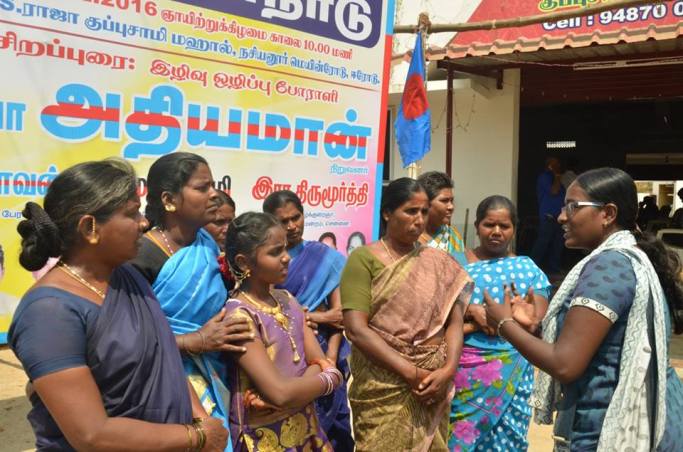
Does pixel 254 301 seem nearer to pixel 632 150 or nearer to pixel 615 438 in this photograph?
pixel 615 438

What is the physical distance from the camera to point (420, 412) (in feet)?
9.30

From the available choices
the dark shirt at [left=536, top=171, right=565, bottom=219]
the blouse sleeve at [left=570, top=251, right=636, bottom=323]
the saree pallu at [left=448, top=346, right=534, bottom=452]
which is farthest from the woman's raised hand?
the dark shirt at [left=536, top=171, right=565, bottom=219]

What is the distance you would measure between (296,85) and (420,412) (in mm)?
3127

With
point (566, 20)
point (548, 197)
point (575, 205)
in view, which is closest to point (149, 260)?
point (575, 205)

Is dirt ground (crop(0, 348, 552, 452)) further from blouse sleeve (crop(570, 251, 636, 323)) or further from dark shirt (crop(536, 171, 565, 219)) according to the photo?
dark shirt (crop(536, 171, 565, 219))

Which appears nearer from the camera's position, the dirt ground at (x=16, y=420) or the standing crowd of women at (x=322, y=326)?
the standing crowd of women at (x=322, y=326)

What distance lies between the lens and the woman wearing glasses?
2.04 meters

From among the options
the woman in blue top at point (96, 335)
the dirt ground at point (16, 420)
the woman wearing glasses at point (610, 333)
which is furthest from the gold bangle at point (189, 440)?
the dirt ground at point (16, 420)

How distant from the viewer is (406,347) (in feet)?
9.20

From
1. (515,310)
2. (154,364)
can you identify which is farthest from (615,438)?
(154,364)

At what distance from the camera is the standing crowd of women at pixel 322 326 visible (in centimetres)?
161

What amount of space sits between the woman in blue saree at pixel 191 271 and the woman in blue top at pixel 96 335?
0.44 meters

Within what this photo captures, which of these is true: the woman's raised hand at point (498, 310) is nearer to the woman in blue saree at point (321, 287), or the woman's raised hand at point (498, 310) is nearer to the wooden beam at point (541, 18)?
the woman in blue saree at point (321, 287)

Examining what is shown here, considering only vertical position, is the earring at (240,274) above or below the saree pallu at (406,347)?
above
